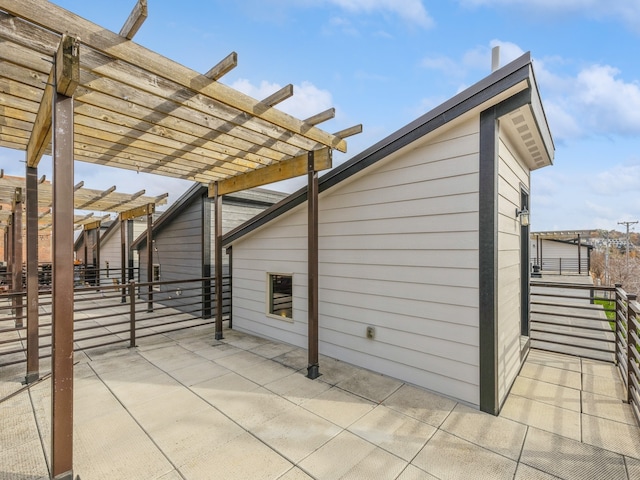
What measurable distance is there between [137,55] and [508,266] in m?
3.88

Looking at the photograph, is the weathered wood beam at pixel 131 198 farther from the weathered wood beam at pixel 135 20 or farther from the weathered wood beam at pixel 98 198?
the weathered wood beam at pixel 135 20

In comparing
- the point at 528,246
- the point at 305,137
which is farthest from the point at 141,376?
the point at 528,246

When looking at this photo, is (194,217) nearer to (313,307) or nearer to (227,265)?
(227,265)

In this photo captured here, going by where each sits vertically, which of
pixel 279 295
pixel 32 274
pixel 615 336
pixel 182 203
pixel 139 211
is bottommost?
pixel 615 336

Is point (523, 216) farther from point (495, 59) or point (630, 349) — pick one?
point (495, 59)

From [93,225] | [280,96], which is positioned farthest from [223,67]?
[93,225]

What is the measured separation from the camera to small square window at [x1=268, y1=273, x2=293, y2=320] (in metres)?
5.15

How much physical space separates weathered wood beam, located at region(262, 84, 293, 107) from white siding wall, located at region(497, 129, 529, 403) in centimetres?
207

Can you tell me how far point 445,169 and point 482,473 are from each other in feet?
8.28

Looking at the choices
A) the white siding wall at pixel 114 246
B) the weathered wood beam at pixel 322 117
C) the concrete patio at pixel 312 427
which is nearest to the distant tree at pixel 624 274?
the concrete patio at pixel 312 427

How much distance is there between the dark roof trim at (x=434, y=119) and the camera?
101 inches

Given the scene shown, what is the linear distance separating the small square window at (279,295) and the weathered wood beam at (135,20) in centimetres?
372

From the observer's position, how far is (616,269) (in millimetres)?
18547

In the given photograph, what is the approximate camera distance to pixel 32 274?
330 cm
